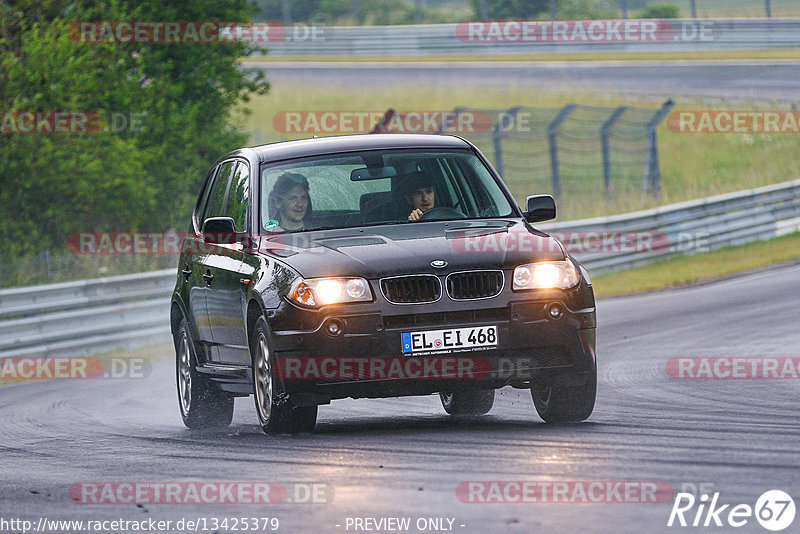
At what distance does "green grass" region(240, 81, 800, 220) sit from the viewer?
2939 centimetres

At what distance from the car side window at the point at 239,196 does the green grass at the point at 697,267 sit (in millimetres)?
10919

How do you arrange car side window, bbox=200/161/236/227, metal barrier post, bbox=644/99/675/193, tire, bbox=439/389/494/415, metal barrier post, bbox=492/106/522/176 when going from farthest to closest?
metal barrier post, bbox=644/99/675/193 → metal barrier post, bbox=492/106/522/176 → car side window, bbox=200/161/236/227 → tire, bbox=439/389/494/415

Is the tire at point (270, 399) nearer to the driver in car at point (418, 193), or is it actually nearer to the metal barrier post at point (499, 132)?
the driver in car at point (418, 193)

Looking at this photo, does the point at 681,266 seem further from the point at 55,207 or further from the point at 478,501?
the point at 478,501

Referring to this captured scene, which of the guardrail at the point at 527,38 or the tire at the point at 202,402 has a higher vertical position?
the guardrail at the point at 527,38

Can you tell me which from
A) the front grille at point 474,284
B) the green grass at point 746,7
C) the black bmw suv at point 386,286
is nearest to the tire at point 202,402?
the black bmw suv at point 386,286

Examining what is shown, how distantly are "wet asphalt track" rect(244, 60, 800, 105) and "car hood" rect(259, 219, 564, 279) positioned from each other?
93.0 feet

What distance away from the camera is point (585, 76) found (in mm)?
41469

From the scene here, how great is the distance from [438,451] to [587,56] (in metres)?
39.0

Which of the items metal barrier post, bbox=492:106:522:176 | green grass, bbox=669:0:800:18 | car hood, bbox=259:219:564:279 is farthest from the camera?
green grass, bbox=669:0:800:18

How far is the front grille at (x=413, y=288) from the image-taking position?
829cm

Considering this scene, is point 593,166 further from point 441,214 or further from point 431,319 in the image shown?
point 431,319

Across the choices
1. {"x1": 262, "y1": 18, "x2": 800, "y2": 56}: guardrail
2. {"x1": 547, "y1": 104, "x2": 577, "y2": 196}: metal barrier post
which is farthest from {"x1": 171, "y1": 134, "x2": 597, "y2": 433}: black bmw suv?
{"x1": 262, "y1": 18, "x2": 800, "y2": 56}: guardrail

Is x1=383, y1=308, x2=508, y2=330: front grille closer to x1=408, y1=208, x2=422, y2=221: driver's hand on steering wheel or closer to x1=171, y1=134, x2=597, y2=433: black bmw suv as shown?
x1=171, y1=134, x2=597, y2=433: black bmw suv
